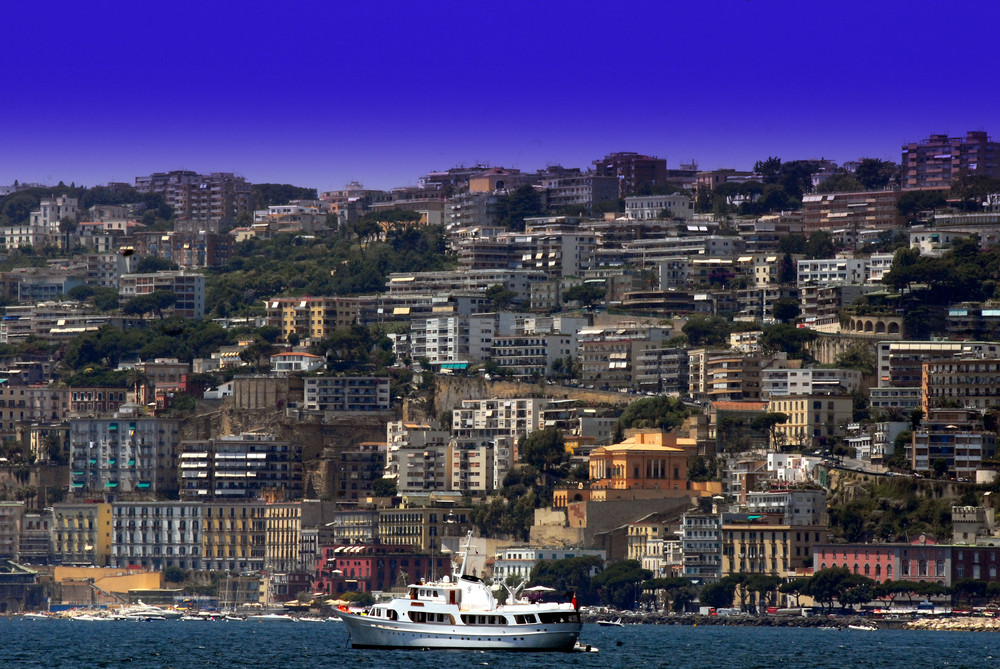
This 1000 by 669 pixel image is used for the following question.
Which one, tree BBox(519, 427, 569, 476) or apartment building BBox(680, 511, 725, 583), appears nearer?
apartment building BBox(680, 511, 725, 583)

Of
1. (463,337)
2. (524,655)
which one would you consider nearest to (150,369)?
(463,337)

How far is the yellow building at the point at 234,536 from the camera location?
148 m

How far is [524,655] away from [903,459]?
175ft

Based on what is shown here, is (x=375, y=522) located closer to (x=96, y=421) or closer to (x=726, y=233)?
(x=96, y=421)

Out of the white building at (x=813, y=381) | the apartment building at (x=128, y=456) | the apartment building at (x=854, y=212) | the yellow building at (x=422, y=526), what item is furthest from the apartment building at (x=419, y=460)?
the apartment building at (x=854, y=212)

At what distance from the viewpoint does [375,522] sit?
144m

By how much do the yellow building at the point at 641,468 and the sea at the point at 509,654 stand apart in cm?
1682

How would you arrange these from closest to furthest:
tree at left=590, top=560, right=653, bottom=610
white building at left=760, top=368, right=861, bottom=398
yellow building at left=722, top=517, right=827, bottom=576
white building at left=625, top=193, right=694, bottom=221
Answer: yellow building at left=722, top=517, right=827, bottom=576 → tree at left=590, top=560, right=653, bottom=610 → white building at left=760, top=368, right=861, bottom=398 → white building at left=625, top=193, right=694, bottom=221

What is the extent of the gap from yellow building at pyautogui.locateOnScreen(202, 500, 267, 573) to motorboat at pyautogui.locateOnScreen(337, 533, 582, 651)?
227 feet

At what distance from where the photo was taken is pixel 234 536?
14862cm

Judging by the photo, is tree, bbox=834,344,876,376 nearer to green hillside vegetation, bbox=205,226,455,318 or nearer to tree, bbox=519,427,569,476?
tree, bbox=519,427,569,476

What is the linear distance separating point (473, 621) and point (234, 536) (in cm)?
7215

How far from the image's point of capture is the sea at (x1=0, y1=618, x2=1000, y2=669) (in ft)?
260

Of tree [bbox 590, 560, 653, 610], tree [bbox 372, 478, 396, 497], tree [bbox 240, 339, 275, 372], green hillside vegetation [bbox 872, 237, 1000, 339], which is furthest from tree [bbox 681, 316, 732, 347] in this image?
tree [bbox 590, 560, 653, 610]
